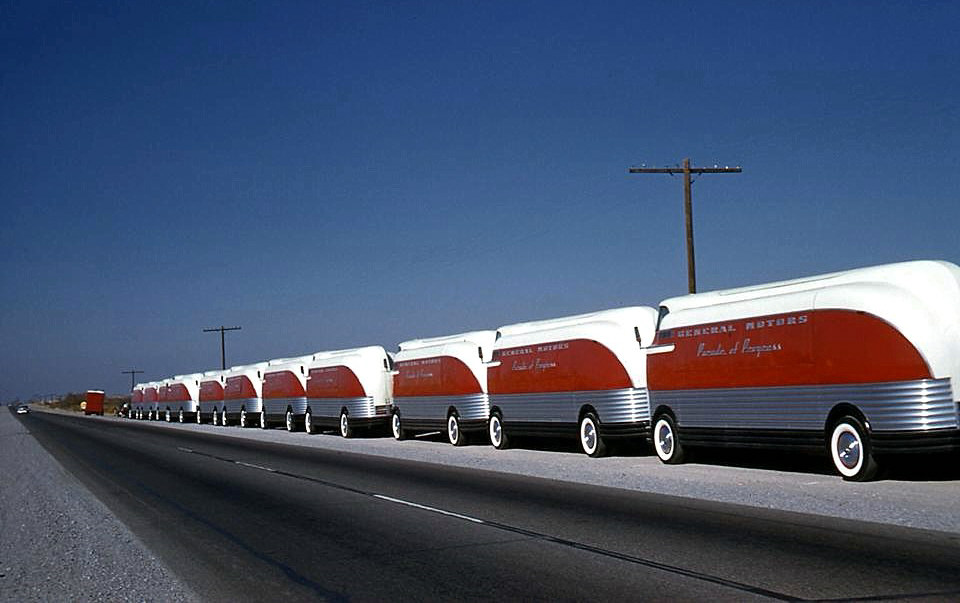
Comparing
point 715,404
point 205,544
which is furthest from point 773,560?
point 715,404

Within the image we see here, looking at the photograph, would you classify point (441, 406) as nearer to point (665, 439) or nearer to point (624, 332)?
point (624, 332)

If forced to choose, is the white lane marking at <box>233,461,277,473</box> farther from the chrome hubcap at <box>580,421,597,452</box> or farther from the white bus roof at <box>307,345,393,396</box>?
the white bus roof at <box>307,345,393,396</box>

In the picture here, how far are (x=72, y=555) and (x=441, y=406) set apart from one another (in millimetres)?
18698

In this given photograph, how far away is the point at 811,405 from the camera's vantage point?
16.0 metres

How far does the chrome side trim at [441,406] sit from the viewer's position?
28.0 meters

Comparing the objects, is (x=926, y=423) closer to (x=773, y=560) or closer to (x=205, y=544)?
(x=773, y=560)

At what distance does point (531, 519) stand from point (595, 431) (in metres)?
10.0

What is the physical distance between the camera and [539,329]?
25422mm

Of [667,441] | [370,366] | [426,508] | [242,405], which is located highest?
[370,366]

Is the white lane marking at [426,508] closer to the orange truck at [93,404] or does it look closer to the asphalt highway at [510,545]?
the asphalt highway at [510,545]

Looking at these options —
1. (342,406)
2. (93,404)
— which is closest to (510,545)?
(342,406)

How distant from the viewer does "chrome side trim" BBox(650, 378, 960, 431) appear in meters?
14.0

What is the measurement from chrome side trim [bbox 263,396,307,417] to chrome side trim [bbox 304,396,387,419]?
0.98 m

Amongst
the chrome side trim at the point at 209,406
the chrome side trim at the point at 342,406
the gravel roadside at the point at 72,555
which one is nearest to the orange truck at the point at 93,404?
the chrome side trim at the point at 209,406
